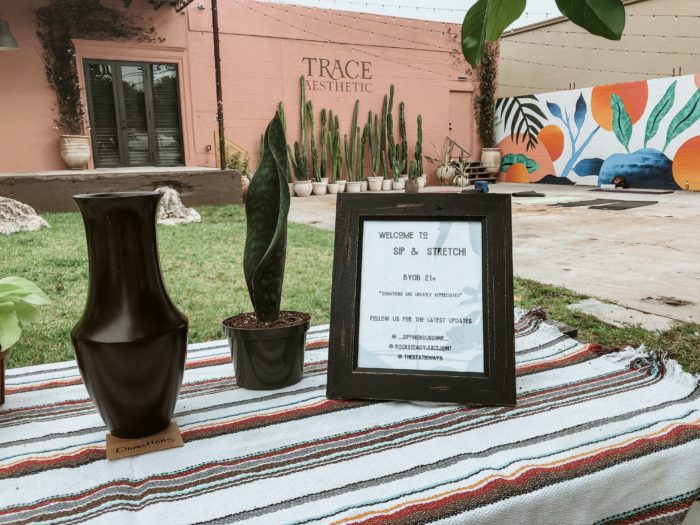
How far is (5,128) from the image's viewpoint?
25.8 feet

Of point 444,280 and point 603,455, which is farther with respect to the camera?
point 444,280

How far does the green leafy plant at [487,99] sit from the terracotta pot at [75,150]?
7.68m

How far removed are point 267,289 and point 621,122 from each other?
10783 mm

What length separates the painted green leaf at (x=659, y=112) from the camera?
9242 millimetres

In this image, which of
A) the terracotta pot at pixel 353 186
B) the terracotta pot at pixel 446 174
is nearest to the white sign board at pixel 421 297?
the terracotta pot at pixel 353 186

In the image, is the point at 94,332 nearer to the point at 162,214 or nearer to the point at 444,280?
the point at 444,280

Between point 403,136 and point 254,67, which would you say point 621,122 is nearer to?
point 403,136

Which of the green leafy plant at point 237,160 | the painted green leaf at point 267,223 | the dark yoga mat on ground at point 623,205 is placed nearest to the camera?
the painted green leaf at point 267,223

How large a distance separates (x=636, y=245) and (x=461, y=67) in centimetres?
809

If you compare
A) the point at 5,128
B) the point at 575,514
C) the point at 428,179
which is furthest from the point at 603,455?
the point at 428,179

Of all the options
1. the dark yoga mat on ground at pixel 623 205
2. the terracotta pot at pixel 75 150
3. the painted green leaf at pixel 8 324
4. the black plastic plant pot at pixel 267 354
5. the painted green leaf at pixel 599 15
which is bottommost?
the dark yoga mat on ground at pixel 623 205

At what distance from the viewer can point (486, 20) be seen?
0.47 meters

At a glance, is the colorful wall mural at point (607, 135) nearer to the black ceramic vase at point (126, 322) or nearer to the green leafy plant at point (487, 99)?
the green leafy plant at point (487, 99)

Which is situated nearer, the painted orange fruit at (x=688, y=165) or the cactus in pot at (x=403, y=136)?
the painted orange fruit at (x=688, y=165)
